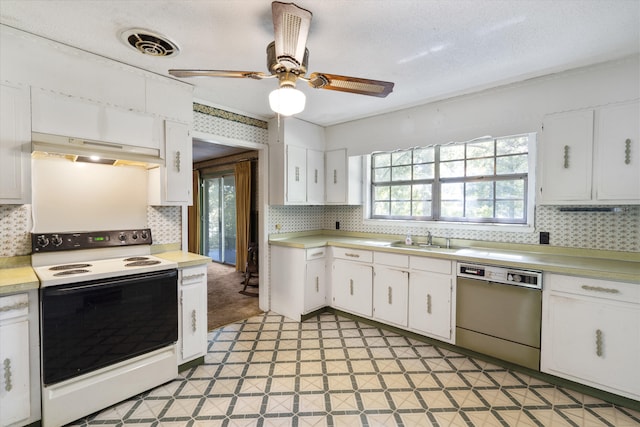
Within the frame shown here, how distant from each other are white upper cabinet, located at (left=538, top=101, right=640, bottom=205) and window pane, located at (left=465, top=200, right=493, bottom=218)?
0.64 metres

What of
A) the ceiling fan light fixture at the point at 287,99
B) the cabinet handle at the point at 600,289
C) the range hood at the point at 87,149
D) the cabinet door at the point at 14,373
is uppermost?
the ceiling fan light fixture at the point at 287,99

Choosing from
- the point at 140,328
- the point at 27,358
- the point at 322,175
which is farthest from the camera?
the point at 322,175

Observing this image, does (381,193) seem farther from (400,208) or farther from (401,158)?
(401,158)

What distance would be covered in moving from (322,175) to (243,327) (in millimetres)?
2172

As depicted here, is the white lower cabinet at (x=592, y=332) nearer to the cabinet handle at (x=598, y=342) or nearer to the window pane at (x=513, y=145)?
the cabinet handle at (x=598, y=342)

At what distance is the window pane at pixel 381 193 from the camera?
13.1 ft

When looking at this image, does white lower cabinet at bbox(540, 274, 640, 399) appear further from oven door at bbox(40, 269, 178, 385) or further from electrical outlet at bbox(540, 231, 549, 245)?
oven door at bbox(40, 269, 178, 385)

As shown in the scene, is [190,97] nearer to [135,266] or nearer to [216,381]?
A: [135,266]

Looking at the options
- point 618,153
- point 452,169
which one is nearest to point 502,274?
point 618,153

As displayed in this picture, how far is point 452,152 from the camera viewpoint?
11.2 feet

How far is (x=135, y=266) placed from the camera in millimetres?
2162

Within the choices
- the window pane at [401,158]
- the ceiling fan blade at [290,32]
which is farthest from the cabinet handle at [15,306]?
the window pane at [401,158]

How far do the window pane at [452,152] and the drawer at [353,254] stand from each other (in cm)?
145

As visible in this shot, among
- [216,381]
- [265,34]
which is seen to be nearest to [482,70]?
[265,34]
